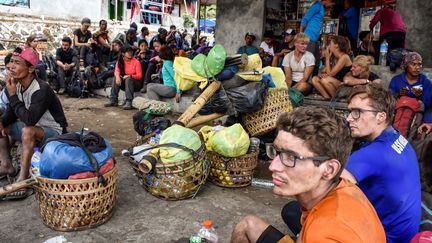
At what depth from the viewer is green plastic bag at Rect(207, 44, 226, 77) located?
4734mm

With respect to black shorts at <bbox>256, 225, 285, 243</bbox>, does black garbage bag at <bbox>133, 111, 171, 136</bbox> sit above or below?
above

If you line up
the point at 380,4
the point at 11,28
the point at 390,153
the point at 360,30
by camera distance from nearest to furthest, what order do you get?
the point at 390,153 < the point at 380,4 < the point at 360,30 < the point at 11,28

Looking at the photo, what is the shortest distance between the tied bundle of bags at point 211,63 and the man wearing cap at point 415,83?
265 cm

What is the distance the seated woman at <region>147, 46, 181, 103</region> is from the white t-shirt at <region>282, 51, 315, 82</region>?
2.43 m

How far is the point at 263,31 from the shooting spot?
8.62 metres

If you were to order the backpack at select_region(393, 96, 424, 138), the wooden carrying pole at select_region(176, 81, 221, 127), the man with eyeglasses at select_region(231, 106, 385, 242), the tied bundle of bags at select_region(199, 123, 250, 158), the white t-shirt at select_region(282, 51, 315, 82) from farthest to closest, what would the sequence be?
the white t-shirt at select_region(282, 51, 315, 82) < the backpack at select_region(393, 96, 424, 138) < the wooden carrying pole at select_region(176, 81, 221, 127) < the tied bundle of bags at select_region(199, 123, 250, 158) < the man with eyeglasses at select_region(231, 106, 385, 242)

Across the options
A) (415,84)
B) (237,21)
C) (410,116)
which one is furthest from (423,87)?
(237,21)

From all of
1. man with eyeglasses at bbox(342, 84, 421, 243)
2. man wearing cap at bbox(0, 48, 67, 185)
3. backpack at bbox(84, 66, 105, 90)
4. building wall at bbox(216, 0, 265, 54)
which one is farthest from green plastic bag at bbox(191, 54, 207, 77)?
backpack at bbox(84, 66, 105, 90)

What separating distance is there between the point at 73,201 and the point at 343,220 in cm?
223

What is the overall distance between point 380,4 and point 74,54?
304 inches

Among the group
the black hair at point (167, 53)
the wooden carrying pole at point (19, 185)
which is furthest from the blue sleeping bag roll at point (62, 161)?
the black hair at point (167, 53)

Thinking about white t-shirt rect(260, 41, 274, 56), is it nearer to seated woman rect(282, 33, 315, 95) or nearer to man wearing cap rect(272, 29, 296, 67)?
man wearing cap rect(272, 29, 296, 67)

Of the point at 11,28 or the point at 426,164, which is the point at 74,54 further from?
the point at 426,164

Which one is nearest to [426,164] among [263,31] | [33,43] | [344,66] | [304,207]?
[304,207]
